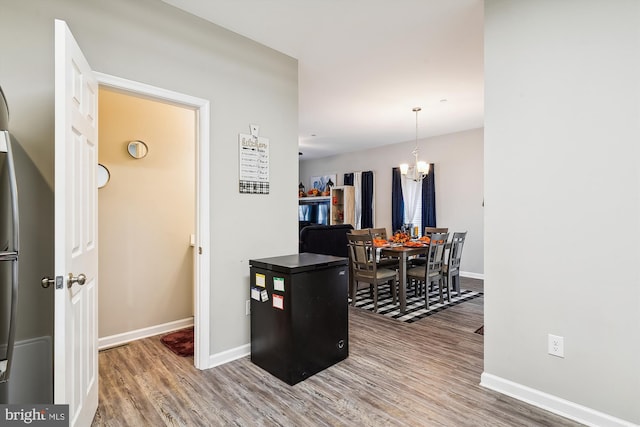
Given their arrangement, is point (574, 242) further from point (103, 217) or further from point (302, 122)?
point (302, 122)

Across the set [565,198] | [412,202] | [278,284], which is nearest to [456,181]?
[412,202]

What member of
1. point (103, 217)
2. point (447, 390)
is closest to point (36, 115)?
point (103, 217)

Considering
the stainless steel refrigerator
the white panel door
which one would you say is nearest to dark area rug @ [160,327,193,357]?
the white panel door

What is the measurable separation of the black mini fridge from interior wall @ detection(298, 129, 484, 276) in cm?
447

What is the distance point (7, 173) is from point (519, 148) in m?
2.71

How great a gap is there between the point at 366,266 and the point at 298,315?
1.88 metres

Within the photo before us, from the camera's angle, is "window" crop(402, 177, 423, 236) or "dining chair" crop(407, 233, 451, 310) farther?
"window" crop(402, 177, 423, 236)

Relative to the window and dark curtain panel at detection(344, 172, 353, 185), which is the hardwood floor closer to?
the window

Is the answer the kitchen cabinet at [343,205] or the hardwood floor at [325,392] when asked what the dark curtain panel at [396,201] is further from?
the hardwood floor at [325,392]

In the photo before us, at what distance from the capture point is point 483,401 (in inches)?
82.5

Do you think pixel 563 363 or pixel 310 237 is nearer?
pixel 563 363

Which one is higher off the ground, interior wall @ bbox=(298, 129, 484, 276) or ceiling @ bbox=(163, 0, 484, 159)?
ceiling @ bbox=(163, 0, 484, 159)

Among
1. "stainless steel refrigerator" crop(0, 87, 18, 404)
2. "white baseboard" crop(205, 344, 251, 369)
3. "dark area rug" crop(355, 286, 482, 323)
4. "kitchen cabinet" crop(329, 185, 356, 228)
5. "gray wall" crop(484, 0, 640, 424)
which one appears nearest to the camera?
"stainless steel refrigerator" crop(0, 87, 18, 404)

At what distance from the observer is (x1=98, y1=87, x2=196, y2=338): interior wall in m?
3.06
